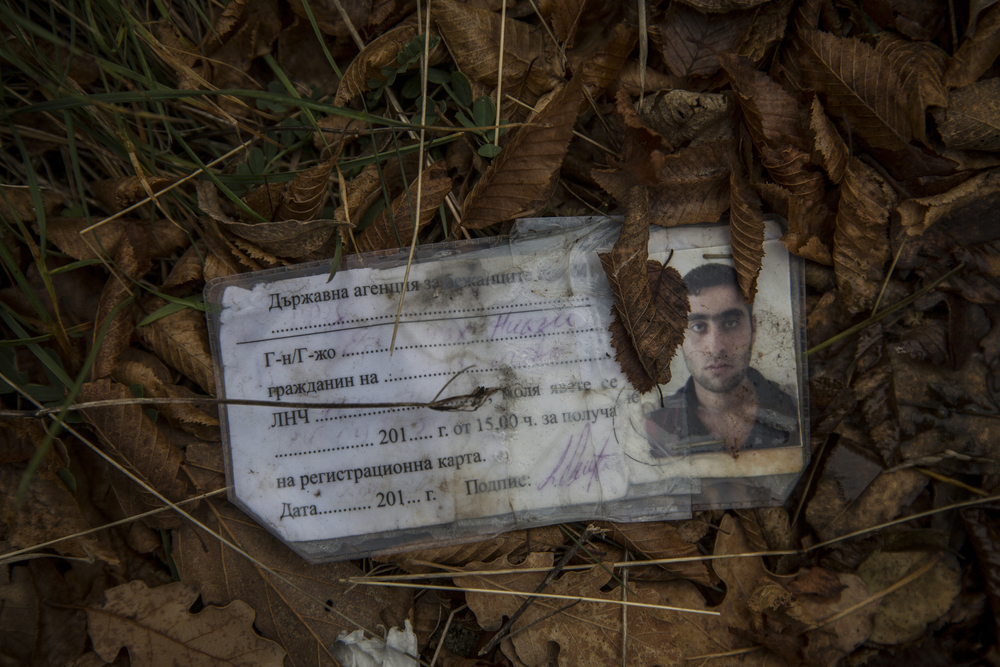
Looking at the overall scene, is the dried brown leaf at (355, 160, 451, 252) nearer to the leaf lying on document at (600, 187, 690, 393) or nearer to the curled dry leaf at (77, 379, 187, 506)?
the leaf lying on document at (600, 187, 690, 393)

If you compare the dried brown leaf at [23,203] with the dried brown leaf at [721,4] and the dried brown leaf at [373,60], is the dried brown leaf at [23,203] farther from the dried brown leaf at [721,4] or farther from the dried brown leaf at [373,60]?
the dried brown leaf at [721,4]

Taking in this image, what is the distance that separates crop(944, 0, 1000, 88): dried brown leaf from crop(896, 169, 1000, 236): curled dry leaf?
27cm

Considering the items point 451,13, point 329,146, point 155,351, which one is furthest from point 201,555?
point 451,13

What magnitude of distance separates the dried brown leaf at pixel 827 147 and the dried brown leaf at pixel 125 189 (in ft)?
5.98

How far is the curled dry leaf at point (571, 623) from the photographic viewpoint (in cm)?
147

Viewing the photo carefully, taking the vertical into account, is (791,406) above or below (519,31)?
below

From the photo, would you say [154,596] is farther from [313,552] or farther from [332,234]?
[332,234]

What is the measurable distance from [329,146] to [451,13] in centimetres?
51

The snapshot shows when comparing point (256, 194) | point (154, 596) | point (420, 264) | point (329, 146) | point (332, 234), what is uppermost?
point (329, 146)

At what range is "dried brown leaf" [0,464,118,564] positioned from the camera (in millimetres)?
1450

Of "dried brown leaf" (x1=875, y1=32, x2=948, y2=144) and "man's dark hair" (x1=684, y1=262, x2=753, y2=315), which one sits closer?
"dried brown leaf" (x1=875, y1=32, x2=948, y2=144)

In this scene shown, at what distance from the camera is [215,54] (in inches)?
61.1

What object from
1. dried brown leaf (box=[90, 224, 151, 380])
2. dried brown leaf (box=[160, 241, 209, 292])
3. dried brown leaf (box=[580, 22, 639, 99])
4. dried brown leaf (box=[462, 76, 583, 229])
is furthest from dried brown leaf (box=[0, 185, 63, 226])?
dried brown leaf (box=[580, 22, 639, 99])

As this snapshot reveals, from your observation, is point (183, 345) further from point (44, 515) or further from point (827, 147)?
point (827, 147)
